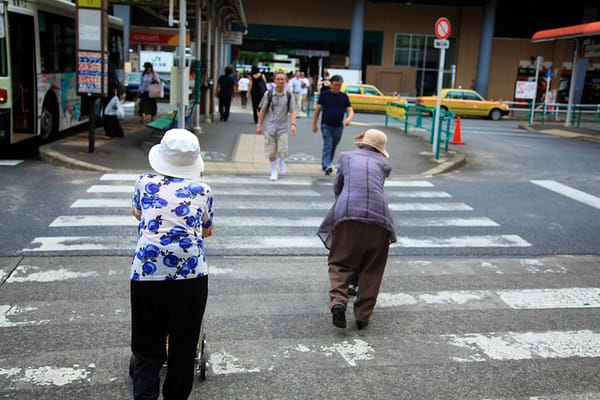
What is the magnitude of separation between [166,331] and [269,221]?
5.23 metres

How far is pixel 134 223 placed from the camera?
831 centimetres

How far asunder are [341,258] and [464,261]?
257 centimetres

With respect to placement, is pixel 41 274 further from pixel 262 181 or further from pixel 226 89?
pixel 226 89

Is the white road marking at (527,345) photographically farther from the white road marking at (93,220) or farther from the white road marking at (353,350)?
the white road marking at (93,220)

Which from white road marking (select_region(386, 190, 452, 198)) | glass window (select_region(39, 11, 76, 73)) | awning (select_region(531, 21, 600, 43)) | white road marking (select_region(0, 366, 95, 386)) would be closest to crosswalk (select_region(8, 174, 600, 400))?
white road marking (select_region(0, 366, 95, 386))

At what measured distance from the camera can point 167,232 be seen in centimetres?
346

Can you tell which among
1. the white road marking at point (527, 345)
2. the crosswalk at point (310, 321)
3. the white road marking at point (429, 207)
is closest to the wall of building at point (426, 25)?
the white road marking at point (429, 207)

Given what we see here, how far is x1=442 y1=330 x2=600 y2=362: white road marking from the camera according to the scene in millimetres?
4844

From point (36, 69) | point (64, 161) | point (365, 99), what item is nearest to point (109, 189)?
point (64, 161)

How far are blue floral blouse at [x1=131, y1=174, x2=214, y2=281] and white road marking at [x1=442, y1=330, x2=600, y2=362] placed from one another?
2308 mm

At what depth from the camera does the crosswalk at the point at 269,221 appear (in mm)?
7520

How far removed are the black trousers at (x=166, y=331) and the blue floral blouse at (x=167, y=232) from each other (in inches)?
2.4

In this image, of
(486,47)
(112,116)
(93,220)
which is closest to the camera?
(93,220)

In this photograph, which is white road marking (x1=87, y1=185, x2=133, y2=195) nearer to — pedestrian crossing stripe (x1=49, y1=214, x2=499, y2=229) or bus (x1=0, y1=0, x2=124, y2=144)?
pedestrian crossing stripe (x1=49, y1=214, x2=499, y2=229)
